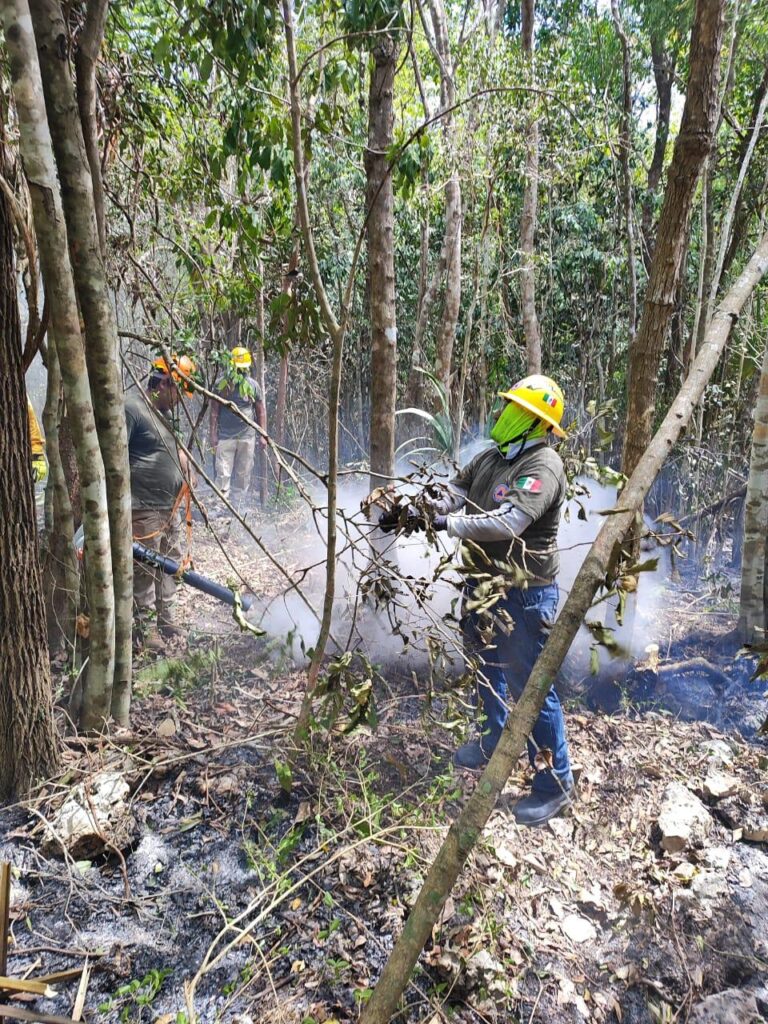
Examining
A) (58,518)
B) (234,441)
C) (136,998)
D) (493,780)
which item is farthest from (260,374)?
(493,780)

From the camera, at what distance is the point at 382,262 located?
384 centimetres

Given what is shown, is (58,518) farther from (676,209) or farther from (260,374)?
(260,374)

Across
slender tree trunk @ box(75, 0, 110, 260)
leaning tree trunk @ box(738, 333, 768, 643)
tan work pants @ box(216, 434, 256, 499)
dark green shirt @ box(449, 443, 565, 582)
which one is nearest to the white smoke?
dark green shirt @ box(449, 443, 565, 582)

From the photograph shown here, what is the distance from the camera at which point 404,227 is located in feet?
37.2

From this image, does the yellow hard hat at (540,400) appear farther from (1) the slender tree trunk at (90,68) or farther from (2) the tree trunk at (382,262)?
(1) the slender tree trunk at (90,68)

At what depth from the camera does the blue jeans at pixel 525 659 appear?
330 cm

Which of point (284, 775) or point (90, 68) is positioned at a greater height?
point (90, 68)

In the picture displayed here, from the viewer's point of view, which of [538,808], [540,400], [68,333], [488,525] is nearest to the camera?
[68,333]

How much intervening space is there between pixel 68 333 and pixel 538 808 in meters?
3.12

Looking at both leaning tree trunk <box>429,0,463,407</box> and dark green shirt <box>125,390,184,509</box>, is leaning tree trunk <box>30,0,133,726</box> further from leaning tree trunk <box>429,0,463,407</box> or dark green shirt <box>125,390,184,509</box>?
leaning tree trunk <box>429,0,463,407</box>

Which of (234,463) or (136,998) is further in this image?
(234,463)

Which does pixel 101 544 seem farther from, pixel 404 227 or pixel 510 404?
pixel 404 227

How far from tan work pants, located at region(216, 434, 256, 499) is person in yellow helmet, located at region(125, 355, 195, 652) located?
415 centimetres

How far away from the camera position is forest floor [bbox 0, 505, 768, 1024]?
89.3 inches
